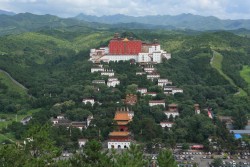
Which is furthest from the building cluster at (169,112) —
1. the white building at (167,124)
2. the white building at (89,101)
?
the white building at (89,101)

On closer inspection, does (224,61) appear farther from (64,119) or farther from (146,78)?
(64,119)

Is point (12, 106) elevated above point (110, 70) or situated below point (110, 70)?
below

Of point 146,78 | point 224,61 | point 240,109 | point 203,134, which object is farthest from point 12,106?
point 224,61

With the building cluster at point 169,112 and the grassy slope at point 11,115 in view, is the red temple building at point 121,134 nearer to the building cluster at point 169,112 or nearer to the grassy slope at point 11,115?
the building cluster at point 169,112

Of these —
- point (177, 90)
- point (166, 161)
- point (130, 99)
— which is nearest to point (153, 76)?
point (177, 90)

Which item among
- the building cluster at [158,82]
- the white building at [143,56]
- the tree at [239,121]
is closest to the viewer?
the tree at [239,121]

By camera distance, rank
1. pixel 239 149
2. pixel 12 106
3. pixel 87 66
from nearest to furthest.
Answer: pixel 239 149 < pixel 12 106 < pixel 87 66

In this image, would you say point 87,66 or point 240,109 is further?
point 87,66
